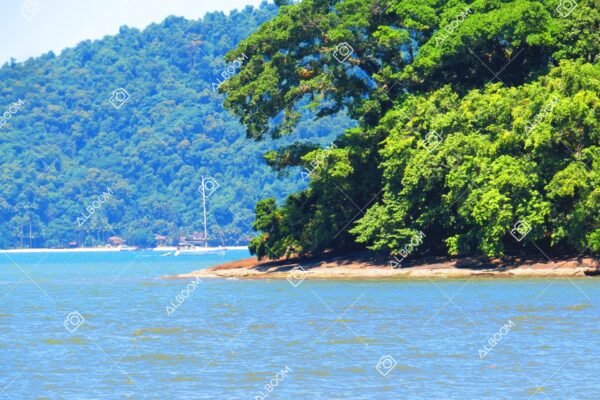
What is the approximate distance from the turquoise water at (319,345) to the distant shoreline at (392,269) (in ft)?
11.6

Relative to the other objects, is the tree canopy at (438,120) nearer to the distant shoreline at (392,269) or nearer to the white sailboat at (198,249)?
the distant shoreline at (392,269)

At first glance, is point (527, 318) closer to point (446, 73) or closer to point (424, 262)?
point (424, 262)

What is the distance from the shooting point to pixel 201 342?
32.7 m

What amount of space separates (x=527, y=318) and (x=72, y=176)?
162699 millimetres

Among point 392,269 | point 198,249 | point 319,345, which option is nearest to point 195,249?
point 198,249

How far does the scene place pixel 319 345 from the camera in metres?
31.0

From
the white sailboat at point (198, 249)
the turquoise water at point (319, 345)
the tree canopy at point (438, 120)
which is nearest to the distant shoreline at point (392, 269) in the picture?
the tree canopy at point (438, 120)

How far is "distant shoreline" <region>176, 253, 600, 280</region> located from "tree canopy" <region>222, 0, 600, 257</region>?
2.70 feet

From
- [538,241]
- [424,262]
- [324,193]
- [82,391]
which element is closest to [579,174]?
[538,241]

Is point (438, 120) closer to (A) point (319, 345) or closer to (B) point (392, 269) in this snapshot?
(B) point (392, 269)

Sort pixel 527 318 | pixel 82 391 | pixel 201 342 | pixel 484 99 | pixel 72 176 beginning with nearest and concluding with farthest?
pixel 82 391 < pixel 201 342 < pixel 527 318 < pixel 484 99 < pixel 72 176

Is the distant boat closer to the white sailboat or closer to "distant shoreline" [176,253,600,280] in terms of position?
the white sailboat

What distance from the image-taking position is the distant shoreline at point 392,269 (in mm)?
53406

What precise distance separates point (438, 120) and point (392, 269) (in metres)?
7.25
